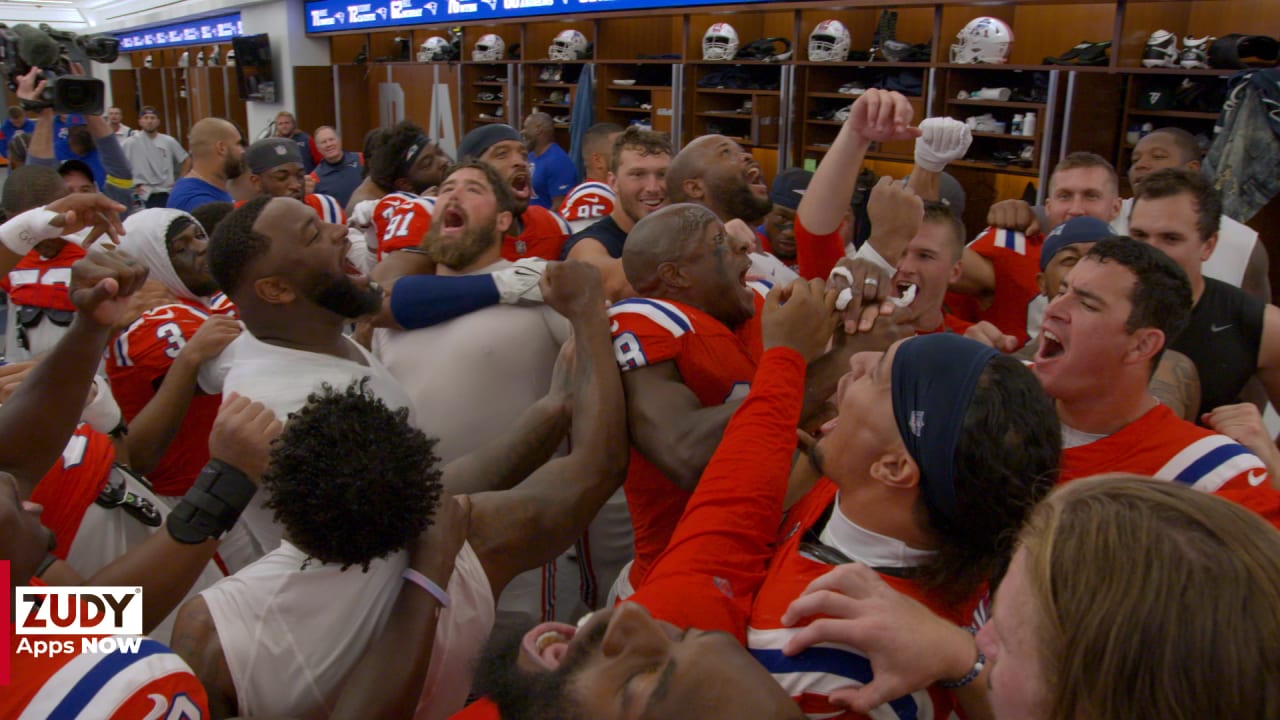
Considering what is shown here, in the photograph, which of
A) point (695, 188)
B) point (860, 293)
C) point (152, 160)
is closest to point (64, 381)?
point (860, 293)

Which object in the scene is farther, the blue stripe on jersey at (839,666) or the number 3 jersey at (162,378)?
the number 3 jersey at (162,378)

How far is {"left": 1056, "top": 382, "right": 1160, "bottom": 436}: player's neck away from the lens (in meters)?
1.76

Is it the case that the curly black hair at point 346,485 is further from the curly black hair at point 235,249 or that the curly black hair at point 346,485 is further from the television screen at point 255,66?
the television screen at point 255,66

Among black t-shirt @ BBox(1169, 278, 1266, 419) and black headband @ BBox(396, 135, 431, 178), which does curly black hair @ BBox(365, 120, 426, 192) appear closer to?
black headband @ BBox(396, 135, 431, 178)

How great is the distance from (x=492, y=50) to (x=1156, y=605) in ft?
34.7

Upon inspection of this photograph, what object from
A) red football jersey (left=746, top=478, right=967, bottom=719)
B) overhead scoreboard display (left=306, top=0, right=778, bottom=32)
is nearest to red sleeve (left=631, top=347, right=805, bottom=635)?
red football jersey (left=746, top=478, right=967, bottom=719)

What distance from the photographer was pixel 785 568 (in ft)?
4.36

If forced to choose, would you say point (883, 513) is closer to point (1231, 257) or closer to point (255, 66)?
point (1231, 257)

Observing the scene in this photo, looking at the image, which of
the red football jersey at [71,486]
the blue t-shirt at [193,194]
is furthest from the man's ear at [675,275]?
the blue t-shirt at [193,194]

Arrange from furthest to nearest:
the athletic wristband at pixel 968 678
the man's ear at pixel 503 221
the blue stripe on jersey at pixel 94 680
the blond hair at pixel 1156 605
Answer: the man's ear at pixel 503 221, the athletic wristband at pixel 968 678, the blue stripe on jersey at pixel 94 680, the blond hair at pixel 1156 605

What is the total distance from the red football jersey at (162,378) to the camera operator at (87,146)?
2750 millimetres

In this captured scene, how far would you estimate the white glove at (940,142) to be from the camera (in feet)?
9.33

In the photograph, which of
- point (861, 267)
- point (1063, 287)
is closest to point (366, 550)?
point (861, 267)

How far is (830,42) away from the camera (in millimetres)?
7305
